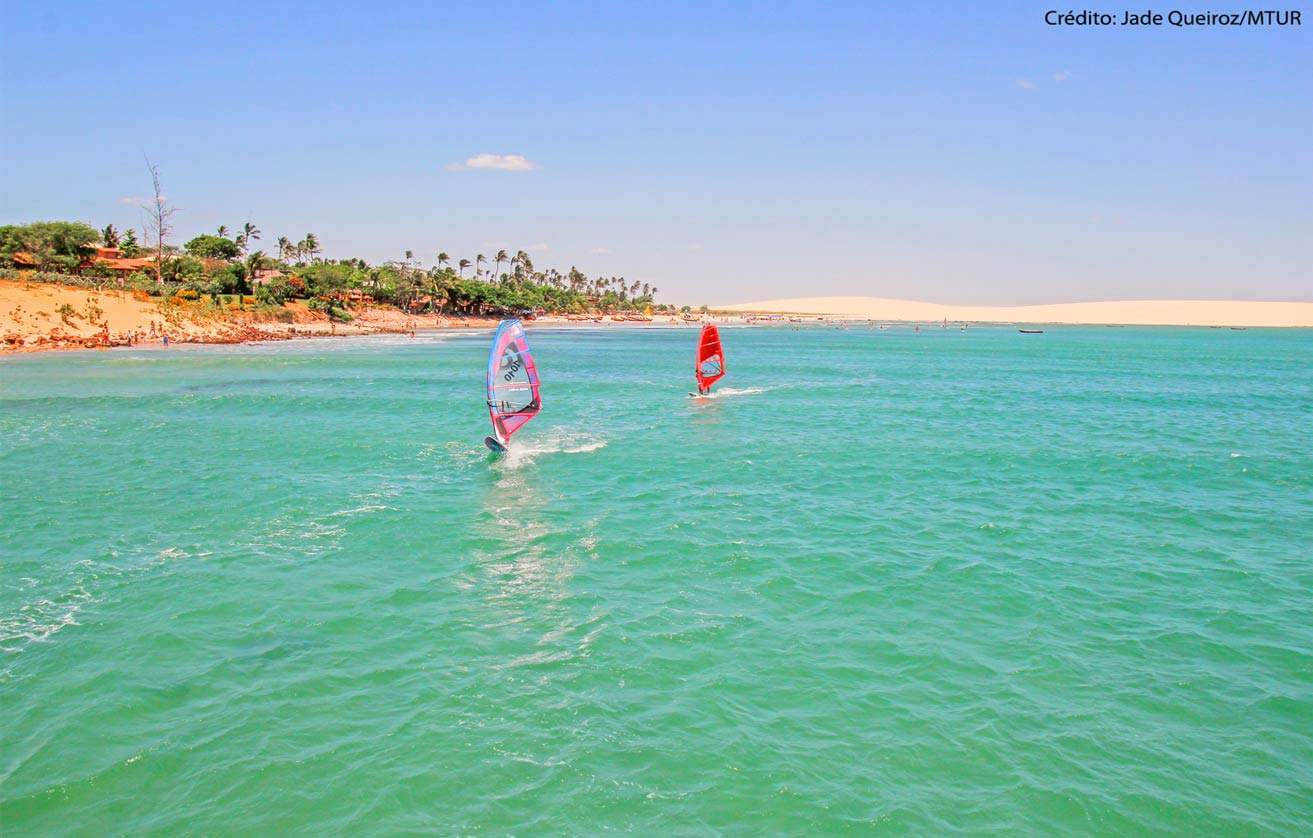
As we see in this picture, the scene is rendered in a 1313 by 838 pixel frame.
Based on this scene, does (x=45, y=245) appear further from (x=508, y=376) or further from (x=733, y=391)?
(x=508, y=376)

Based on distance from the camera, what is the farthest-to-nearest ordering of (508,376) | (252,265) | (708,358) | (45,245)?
(252,265), (45,245), (708,358), (508,376)

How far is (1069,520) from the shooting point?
22.0m

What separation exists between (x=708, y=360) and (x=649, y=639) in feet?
130

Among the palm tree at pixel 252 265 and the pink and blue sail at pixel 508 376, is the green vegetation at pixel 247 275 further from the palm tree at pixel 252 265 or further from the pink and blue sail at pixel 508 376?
the pink and blue sail at pixel 508 376

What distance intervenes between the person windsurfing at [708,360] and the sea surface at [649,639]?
17.7 meters

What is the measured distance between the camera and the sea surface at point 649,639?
31.7 ft

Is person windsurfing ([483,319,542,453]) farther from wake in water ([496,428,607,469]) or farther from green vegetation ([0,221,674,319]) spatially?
green vegetation ([0,221,674,319])

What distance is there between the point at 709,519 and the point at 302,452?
1736cm

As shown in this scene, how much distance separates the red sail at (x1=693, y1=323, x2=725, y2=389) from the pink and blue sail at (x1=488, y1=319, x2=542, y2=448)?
61.1 ft

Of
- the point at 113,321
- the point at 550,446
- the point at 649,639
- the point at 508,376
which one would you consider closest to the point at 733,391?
the point at 550,446

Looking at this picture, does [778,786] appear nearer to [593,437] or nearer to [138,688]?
[138,688]

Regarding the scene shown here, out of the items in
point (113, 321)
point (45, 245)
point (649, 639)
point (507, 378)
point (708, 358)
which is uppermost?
point (45, 245)

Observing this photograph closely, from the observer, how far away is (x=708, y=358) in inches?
2056

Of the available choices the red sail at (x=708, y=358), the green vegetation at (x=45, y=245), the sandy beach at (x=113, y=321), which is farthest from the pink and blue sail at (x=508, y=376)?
the green vegetation at (x=45, y=245)
